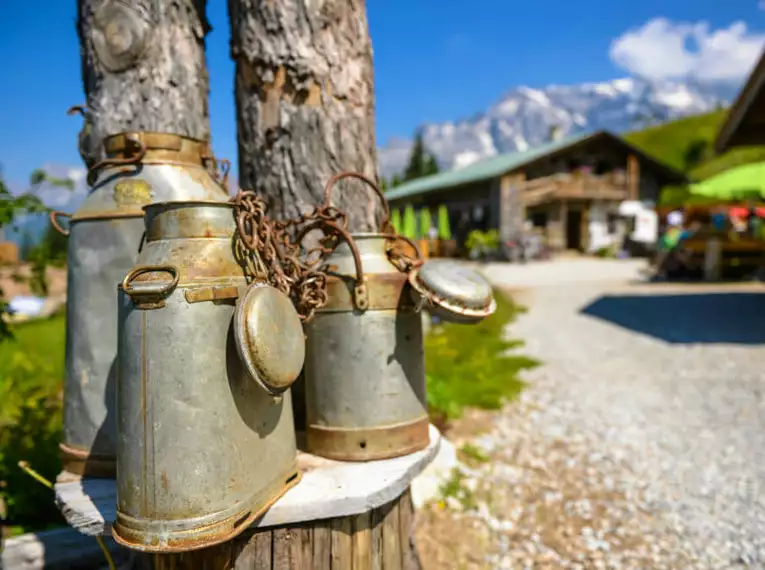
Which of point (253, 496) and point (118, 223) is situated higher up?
point (118, 223)

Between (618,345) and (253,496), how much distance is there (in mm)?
5777

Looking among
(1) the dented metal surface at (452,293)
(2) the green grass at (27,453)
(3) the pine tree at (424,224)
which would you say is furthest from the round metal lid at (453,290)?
(3) the pine tree at (424,224)

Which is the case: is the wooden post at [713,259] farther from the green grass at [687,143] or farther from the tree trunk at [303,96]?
the green grass at [687,143]

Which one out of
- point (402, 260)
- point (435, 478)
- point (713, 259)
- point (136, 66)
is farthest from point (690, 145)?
point (136, 66)

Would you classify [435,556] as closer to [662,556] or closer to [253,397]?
[662,556]

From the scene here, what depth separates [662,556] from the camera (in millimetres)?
2424

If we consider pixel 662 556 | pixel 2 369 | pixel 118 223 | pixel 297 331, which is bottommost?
pixel 662 556

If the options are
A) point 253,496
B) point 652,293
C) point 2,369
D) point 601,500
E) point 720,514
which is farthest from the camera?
point 652,293

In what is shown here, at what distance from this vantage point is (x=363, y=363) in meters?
1.60

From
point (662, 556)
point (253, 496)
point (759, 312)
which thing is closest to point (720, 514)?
point (662, 556)

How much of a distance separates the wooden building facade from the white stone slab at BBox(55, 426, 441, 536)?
17646 mm

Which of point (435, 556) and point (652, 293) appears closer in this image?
point (435, 556)

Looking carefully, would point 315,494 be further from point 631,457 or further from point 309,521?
point 631,457

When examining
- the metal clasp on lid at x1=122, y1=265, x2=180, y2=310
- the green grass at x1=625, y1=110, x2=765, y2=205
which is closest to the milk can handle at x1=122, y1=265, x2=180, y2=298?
the metal clasp on lid at x1=122, y1=265, x2=180, y2=310
